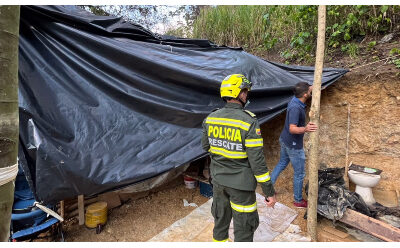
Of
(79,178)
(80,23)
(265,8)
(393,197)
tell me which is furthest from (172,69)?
(265,8)

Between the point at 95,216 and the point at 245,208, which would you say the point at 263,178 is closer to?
the point at 245,208

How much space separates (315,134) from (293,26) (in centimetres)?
417

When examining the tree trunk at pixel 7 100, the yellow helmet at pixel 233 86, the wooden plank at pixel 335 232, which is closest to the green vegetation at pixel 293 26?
the wooden plank at pixel 335 232

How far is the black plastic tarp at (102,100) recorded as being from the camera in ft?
7.57

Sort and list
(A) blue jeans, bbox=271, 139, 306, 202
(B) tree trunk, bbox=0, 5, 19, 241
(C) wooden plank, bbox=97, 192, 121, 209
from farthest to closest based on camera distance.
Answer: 1. (C) wooden plank, bbox=97, 192, 121, 209
2. (A) blue jeans, bbox=271, 139, 306, 202
3. (B) tree trunk, bbox=0, 5, 19, 241

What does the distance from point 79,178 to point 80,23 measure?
1.59 metres

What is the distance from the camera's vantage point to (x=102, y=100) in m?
2.63

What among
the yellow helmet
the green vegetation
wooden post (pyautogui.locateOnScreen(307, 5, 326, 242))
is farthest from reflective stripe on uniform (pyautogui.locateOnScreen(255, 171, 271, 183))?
the green vegetation

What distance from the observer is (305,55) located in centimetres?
502

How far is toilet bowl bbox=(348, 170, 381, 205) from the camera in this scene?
11.0 ft

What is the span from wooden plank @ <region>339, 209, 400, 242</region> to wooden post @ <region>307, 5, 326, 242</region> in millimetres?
439

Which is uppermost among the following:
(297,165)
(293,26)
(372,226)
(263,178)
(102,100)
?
(293,26)

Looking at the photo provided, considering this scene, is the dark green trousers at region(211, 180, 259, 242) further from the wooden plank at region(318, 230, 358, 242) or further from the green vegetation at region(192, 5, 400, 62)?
the green vegetation at region(192, 5, 400, 62)

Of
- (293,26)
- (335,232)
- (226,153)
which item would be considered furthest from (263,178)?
(293,26)
